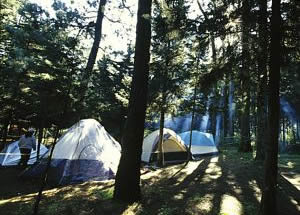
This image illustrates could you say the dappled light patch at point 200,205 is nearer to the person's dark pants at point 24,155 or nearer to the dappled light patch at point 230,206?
the dappled light patch at point 230,206

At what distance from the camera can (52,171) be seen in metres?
8.91

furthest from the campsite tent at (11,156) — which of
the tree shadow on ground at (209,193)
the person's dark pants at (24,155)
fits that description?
the tree shadow on ground at (209,193)

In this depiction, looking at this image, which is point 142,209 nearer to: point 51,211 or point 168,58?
point 51,211

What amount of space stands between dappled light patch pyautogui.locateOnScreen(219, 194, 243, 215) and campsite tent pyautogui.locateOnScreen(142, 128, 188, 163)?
6.96 meters

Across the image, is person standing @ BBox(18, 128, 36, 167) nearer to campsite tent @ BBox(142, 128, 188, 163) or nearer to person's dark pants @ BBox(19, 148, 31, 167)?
person's dark pants @ BBox(19, 148, 31, 167)

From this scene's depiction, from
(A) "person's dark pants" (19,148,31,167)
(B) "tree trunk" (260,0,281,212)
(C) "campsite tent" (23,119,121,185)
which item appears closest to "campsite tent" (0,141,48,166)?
(A) "person's dark pants" (19,148,31,167)

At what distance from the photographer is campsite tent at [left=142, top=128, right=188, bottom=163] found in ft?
44.5

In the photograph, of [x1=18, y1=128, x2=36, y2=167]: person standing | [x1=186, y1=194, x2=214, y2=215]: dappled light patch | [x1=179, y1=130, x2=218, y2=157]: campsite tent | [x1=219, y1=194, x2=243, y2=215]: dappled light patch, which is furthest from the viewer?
[x1=179, y1=130, x2=218, y2=157]: campsite tent

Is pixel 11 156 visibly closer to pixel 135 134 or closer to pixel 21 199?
pixel 21 199

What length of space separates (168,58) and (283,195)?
21.6ft

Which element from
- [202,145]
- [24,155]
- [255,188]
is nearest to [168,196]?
[255,188]

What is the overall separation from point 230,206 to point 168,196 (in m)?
1.53

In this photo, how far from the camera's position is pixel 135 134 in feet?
21.3

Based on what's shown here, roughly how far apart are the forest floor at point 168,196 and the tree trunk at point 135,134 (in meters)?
0.34
